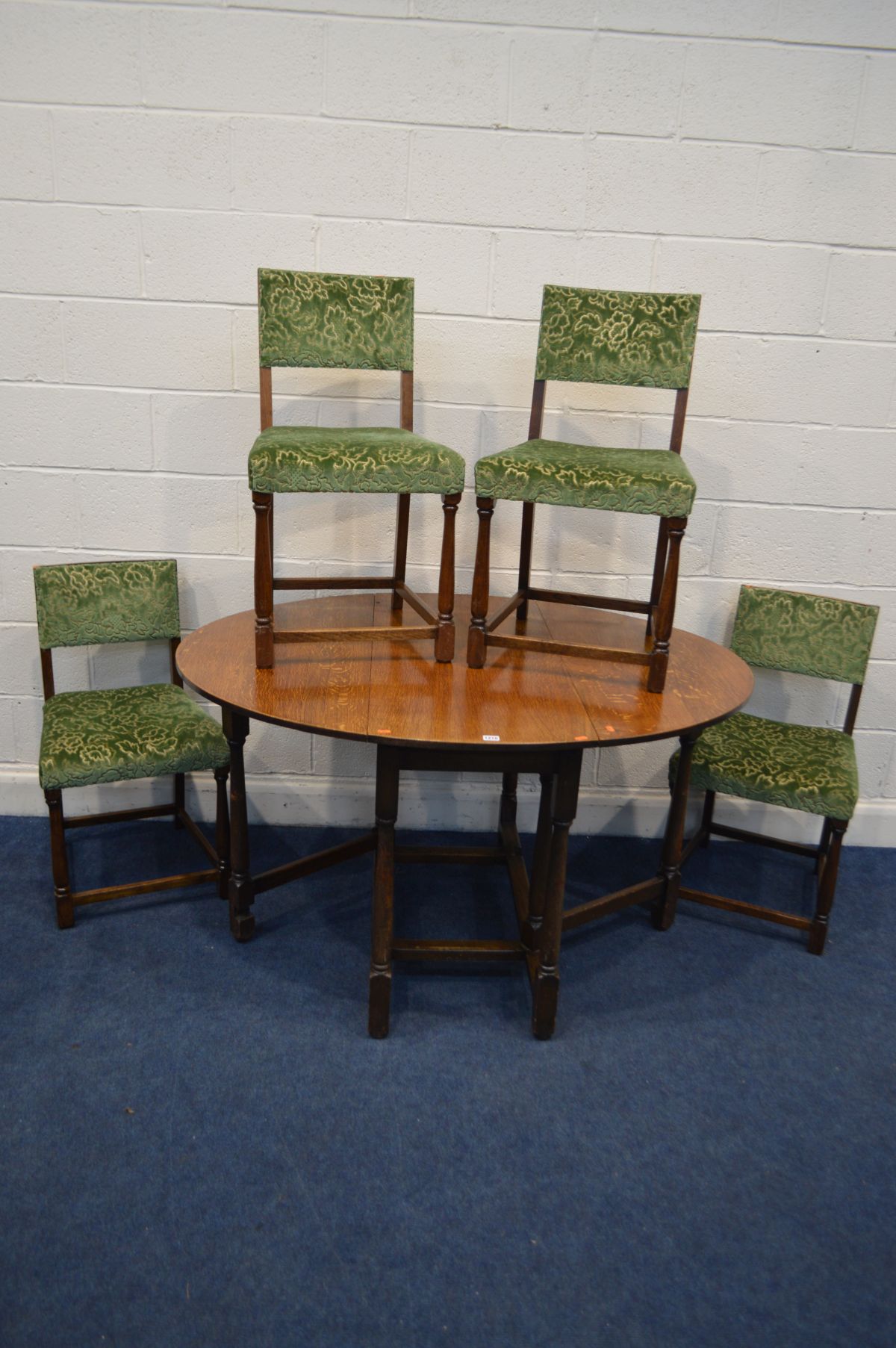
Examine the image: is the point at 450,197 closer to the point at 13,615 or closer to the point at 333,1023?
the point at 13,615

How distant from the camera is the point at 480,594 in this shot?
6.88 ft

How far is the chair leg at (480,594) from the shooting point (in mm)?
2027

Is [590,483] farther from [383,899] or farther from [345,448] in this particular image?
[383,899]

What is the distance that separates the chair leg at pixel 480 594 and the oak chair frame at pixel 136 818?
67 cm

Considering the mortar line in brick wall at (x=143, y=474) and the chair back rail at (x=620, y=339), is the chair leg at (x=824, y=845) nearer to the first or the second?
the mortar line in brick wall at (x=143, y=474)

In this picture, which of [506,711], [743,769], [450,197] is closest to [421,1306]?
[506,711]

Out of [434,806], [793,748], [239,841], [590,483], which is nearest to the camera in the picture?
[590,483]

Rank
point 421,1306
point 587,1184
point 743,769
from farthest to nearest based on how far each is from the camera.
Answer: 1. point 743,769
2. point 587,1184
3. point 421,1306

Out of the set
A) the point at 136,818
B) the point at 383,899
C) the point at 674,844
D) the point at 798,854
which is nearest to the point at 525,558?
the point at 674,844

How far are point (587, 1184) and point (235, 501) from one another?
1.84 m

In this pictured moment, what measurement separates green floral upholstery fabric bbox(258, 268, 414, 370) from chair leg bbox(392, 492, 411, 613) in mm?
323

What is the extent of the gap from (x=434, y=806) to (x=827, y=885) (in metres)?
1.10

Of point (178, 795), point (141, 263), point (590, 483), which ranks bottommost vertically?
point (178, 795)

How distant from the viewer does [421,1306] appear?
5.08 feet
